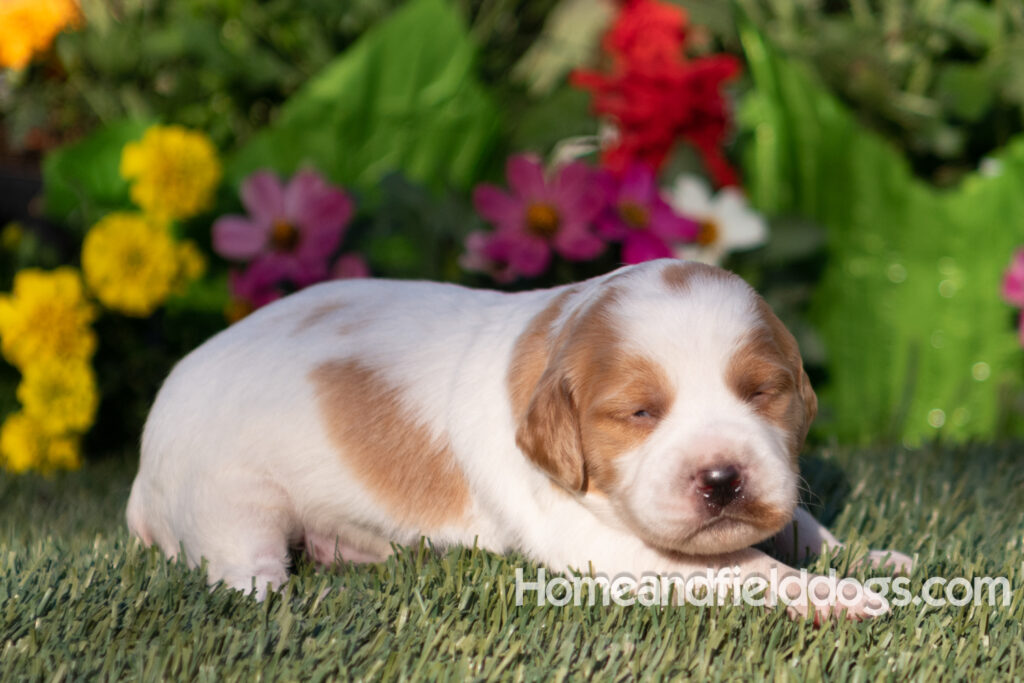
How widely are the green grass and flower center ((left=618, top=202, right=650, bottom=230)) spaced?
1.71m

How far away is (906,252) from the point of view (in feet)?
16.1

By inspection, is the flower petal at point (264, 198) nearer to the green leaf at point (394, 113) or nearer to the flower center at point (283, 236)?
the flower center at point (283, 236)

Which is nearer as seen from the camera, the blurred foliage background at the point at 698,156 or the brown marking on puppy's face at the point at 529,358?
the brown marking on puppy's face at the point at 529,358

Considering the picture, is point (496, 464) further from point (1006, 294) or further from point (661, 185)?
point (1006, 294)

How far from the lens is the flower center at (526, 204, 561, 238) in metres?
4.12

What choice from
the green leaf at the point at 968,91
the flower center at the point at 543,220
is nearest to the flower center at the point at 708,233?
the flower center at the point at 543,220

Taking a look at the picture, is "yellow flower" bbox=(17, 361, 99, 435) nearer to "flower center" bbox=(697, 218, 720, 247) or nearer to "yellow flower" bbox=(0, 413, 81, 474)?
"yellow flower" bbox=(0, 413, 81, 474)

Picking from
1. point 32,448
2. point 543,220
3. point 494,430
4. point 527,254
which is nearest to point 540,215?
point 543,220

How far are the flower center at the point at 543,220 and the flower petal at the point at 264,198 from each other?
42.9 inches

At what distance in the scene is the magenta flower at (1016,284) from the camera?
4641 mm

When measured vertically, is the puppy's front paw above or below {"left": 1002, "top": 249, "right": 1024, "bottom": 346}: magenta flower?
above

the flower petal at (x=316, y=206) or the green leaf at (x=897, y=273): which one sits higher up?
the flower petal at (x=316, y=206)

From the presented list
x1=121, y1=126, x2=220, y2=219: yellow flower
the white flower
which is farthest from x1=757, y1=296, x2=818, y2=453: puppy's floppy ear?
x1=121, y1=126, x2=220, y2=219: yellow flower

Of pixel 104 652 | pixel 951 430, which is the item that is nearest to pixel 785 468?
pixel 104 652
